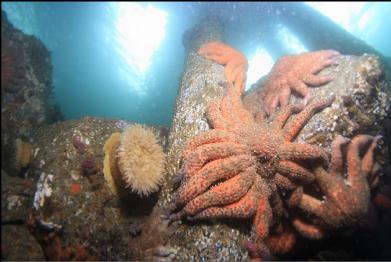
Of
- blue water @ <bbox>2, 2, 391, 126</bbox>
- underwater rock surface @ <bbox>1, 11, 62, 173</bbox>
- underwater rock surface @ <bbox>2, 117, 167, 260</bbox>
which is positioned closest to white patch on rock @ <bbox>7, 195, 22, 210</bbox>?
underwater rock surface @ <bbox>2, 117, 167, 260</bbox>

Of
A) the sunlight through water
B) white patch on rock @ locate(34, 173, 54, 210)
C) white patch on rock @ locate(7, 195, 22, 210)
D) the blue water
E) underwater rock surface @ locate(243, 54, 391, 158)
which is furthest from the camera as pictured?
the sunlight through water

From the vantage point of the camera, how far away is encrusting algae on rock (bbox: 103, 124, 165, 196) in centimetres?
382

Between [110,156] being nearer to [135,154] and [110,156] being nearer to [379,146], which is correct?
[135,154]

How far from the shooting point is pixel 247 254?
3998mm

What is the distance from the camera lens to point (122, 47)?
101ft

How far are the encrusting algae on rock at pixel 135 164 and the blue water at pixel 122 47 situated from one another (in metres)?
7.86

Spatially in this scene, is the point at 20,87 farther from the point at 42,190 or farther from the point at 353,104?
the point at 353,104

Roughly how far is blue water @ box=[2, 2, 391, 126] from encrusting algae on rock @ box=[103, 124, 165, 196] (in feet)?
25.8

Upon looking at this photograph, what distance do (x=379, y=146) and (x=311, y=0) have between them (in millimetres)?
11440

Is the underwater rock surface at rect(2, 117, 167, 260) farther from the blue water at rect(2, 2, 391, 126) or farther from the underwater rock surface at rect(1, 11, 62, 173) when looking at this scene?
the blue water at rect(2, 2, 391, 126)

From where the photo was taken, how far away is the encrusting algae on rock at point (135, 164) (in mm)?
→ 3818

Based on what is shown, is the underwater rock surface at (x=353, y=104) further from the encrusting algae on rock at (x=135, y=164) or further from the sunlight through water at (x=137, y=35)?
the sunlight through water at (x=137, y=35)

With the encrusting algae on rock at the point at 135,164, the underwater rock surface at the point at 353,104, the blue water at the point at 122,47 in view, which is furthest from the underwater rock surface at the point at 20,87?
the blue water at the point at 122,47

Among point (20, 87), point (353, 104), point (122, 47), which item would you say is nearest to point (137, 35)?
point (122, 47)
